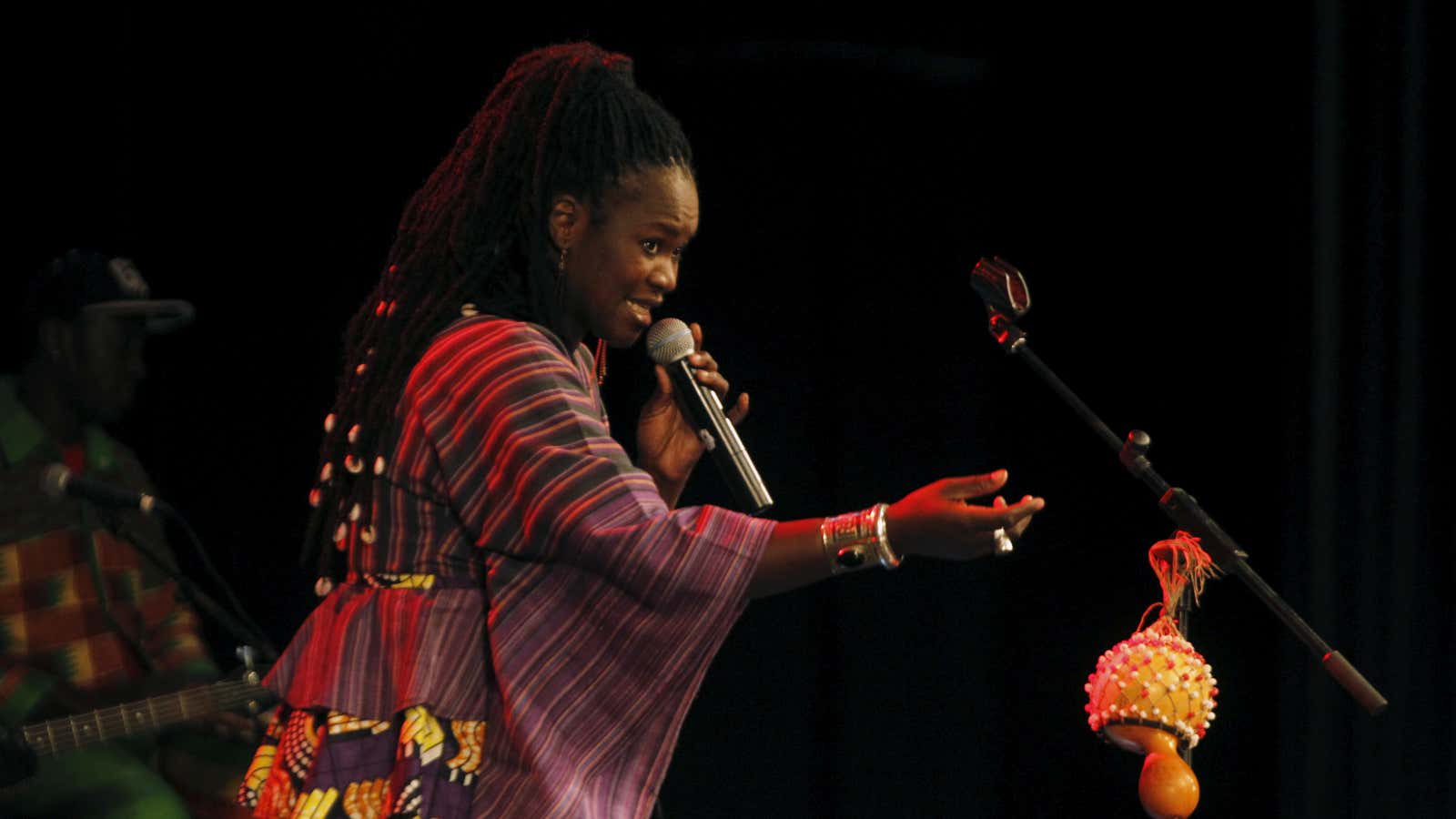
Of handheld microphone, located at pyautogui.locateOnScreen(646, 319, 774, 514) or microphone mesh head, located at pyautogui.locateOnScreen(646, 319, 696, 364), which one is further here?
microphone mesh head, located at pyautogui.locateOnScreen(646, 319, 696, 364)

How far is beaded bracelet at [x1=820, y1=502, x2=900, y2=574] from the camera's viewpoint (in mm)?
1340

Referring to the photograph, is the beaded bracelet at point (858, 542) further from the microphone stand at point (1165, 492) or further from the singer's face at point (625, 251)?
the microphone stand at point (1165, 492)

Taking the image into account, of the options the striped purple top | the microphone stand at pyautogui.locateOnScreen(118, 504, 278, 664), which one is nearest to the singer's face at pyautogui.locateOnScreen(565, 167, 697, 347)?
the striped purple top

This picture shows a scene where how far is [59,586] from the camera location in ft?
8.94

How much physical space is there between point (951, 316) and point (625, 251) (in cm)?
220

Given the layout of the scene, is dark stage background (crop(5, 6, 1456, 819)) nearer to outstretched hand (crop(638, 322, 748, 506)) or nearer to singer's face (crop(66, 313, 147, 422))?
singer's face (crop(66, 313, 147, 422))

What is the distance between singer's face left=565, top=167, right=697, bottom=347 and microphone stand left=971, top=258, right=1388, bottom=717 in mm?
540

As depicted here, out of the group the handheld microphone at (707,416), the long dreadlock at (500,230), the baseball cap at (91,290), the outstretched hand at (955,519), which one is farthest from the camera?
the baseball cap at (91,290)

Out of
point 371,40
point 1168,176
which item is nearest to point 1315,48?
point 1168,176

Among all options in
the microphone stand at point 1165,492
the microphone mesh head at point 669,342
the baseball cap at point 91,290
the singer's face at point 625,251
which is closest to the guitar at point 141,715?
the baseball cap at point 91,290

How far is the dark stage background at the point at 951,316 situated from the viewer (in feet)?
9.23

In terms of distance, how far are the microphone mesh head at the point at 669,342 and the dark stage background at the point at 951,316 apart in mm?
1565

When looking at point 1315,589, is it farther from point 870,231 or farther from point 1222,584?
point 870,231

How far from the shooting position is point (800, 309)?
371 cm
